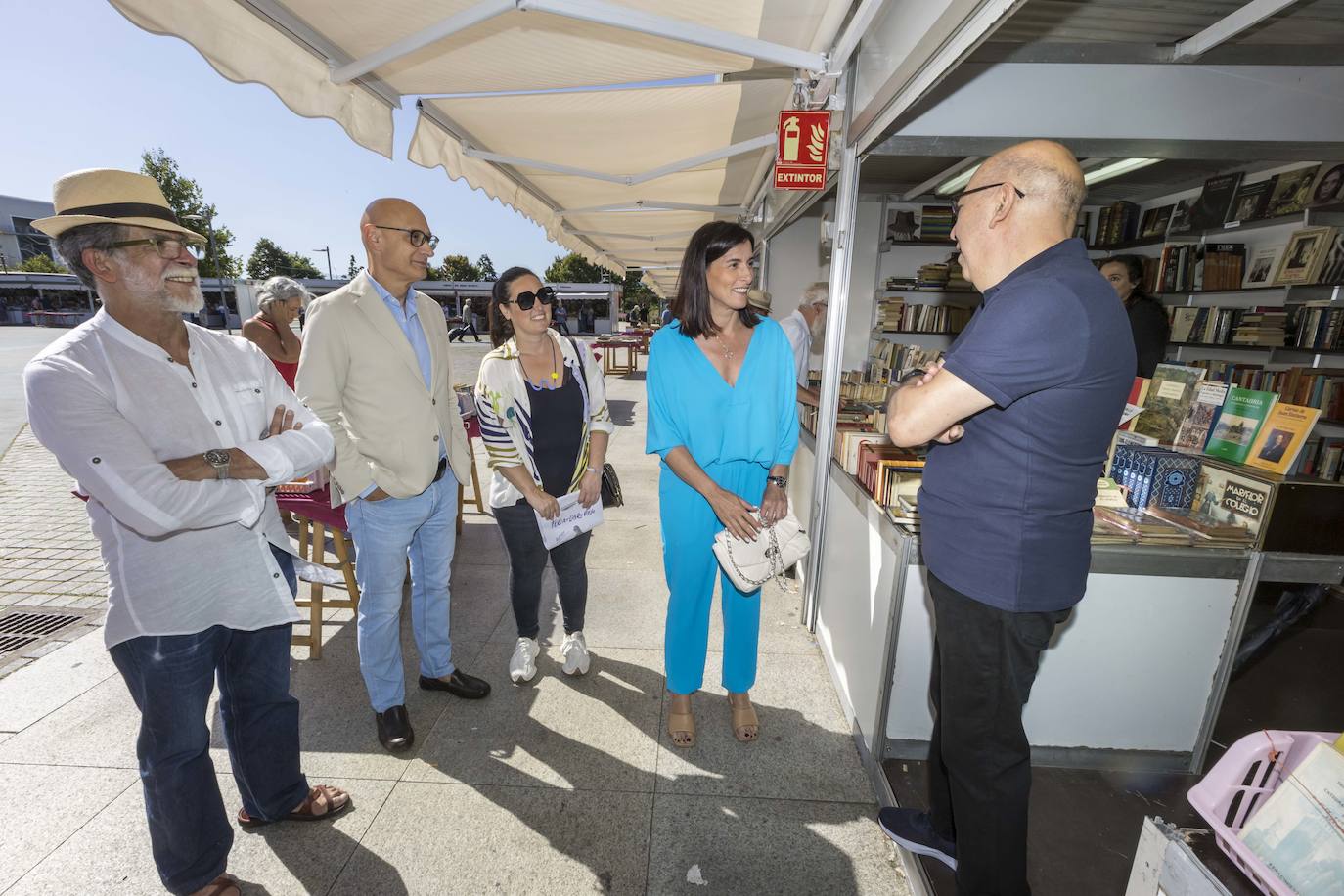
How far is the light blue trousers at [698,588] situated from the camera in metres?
2.29

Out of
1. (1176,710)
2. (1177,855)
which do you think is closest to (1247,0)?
(1176,710)

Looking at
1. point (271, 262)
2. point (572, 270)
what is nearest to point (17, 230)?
point (271, 262)

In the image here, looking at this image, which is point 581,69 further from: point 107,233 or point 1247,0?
point 1247,0

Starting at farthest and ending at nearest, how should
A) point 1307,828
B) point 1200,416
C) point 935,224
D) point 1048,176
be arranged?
point 935,224, point 1200,416, point 1048,176, point 1307,828

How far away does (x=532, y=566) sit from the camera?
9.37ft

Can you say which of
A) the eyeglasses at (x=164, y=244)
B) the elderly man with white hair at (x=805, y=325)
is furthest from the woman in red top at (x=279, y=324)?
the elderly man with white hair at (x=805, y=325)

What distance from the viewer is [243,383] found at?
1.78m

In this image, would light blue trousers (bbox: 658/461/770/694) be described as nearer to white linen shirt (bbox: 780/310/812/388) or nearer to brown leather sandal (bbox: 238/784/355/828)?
brown leather sandal (bbox: 238/784/355/828)

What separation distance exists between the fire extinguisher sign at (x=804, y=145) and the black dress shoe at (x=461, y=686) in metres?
3.15

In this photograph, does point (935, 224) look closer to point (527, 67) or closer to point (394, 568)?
point (527, 67)

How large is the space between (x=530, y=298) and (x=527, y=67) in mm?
1594

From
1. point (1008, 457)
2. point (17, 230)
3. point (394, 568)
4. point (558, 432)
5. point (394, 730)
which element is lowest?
point (394, 730)

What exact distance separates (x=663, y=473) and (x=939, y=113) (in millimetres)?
1939

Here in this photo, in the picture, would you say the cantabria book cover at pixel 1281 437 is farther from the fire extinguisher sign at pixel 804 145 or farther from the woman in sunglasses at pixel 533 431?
the woman in sunglasses at pixel 533 431
